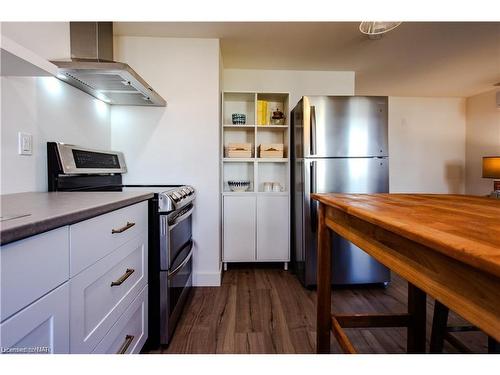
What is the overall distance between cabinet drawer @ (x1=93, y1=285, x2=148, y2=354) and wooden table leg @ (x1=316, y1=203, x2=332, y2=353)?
0.94m

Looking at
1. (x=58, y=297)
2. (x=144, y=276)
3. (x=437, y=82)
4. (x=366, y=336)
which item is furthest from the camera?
(x=437, y=82)

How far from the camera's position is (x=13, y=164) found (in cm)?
130

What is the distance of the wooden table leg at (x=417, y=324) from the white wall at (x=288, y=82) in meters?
2.46

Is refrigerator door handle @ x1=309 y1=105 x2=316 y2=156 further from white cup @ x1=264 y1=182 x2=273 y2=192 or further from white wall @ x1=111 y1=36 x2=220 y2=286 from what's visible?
white wall @ x1=111 y1=36 x2=220 y2=286

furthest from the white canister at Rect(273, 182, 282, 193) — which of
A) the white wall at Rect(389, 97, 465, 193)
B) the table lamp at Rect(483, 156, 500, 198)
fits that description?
the table lamp at Rect(483, 156, 500, 198)

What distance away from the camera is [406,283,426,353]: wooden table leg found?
52.7 inches

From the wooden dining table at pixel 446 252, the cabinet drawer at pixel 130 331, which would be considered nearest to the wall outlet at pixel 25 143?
the cabinet drawer at pixel 130 331

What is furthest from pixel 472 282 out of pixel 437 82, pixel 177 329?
pixel 437 82

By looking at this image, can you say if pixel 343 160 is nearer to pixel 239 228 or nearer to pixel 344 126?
pixel 344 126

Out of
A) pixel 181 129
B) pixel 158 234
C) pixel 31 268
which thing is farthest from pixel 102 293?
pixel 181 129

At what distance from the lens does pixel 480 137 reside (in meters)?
4.45

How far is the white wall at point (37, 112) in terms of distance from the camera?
1.28 m
